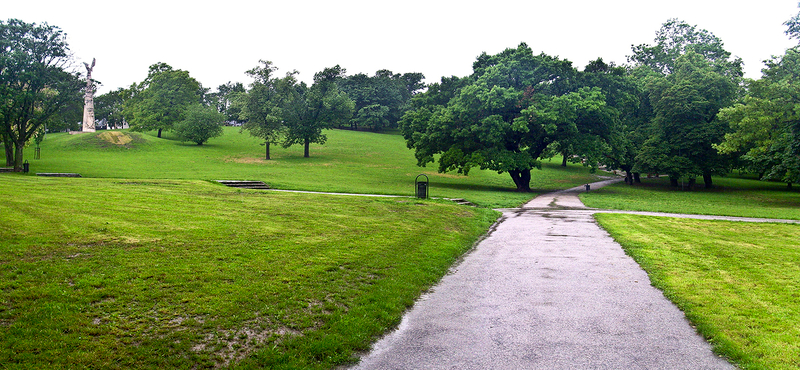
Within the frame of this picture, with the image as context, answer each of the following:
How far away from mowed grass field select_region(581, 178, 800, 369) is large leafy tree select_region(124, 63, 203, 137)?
7634cm

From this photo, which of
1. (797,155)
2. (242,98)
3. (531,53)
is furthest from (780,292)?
(242,98)

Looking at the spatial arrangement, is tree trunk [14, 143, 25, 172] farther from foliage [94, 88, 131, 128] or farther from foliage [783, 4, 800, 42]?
foliage [94, 88, 131, 128]

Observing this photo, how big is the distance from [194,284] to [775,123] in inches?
1513

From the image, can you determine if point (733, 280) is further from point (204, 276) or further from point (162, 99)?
point (162, 99)

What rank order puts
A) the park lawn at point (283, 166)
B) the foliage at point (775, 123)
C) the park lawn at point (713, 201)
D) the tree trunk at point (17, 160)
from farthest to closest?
the park lawn at point (283, 166) < the tree trunk at point (17, 160) < the foliage at point (775, 123) < the park lawn at point (713, 201)

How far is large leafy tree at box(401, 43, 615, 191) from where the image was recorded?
36.2m

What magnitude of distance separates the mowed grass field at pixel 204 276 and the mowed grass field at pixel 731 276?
14.7ft

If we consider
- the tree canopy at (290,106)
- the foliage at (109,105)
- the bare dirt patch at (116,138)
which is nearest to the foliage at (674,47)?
the tree canopy at (290,106)

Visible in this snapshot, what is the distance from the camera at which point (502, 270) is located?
10.7 meters

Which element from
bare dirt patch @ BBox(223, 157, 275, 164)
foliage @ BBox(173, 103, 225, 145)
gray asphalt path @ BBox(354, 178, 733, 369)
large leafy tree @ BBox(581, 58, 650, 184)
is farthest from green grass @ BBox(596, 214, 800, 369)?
foliage @ BBox(173, 103, 225, 145)

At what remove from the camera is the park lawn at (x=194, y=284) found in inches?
215

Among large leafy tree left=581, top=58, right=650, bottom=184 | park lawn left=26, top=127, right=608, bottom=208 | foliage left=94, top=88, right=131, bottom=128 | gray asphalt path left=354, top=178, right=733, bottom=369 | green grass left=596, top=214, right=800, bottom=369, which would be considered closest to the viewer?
gray asphalt path left=354, top=178, right=733, bottom=369

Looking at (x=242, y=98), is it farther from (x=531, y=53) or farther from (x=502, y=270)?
(x=502, y=270)

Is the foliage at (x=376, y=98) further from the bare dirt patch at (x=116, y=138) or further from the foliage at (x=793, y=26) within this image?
the foliage at (x=793, y=26)
